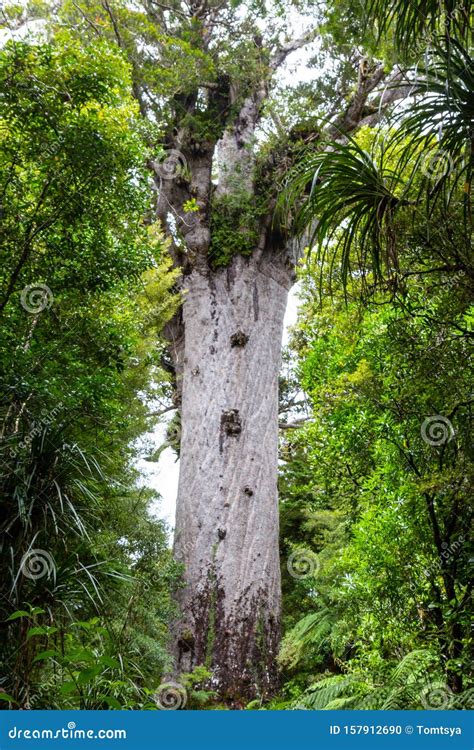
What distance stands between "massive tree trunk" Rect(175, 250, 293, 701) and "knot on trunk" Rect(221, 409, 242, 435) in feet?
0.04

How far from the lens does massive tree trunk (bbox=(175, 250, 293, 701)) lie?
292 inches

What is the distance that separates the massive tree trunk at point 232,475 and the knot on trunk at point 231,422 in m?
0.01

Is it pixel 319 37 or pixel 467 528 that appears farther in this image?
pixel 319 37

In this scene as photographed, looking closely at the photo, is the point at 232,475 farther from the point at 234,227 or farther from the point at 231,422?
the point at 234,227

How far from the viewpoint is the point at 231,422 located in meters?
8.50

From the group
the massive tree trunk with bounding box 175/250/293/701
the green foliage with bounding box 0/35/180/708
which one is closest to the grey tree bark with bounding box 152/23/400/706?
the massive tree trunk with bounding box 175/250/293/701

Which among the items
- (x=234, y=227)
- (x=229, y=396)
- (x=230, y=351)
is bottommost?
(x=229, y=396)

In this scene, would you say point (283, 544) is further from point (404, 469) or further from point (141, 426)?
point (404, 469)

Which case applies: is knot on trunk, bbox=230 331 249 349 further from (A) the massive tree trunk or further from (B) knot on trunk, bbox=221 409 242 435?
(B) knot on trunk, bbox=221 409 242 435

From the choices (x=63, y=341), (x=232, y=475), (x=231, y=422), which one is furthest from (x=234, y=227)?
(x=63, y=341)

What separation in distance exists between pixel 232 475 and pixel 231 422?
658mm

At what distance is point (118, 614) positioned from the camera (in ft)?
18.3

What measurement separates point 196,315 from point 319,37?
443cm

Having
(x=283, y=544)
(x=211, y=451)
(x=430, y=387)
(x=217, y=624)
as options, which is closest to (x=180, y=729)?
(x=430, y=387)
